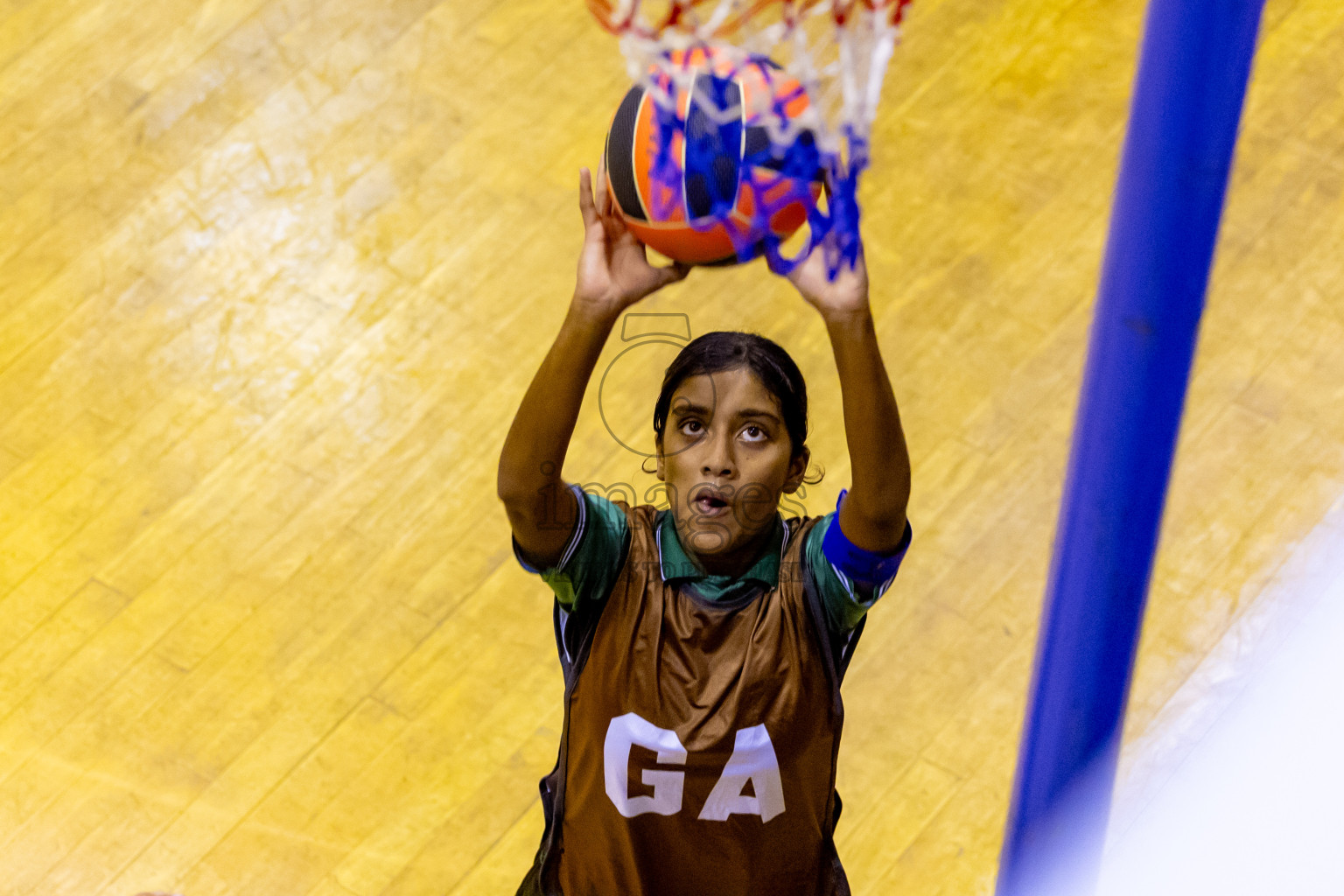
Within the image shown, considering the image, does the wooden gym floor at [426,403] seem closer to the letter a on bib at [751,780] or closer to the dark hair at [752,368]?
the letter a on bib at [751,780]

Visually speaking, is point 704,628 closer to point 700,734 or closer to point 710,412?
point 700,734

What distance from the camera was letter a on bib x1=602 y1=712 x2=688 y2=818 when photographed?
1.59 m

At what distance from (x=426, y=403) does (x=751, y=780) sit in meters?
1.71

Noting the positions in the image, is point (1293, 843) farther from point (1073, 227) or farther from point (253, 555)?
point (253, 555)

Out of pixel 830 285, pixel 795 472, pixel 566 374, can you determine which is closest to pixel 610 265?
pixel 566 374

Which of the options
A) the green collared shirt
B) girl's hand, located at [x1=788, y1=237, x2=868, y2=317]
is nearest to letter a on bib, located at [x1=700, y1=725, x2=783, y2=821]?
the green collared shirt

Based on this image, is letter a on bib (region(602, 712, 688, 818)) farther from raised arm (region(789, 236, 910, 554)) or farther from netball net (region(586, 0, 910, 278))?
netball net (region(586, 0, 910, 278))

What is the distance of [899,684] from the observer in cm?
280

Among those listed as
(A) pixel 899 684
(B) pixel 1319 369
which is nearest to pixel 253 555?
(A) pixel 899 684

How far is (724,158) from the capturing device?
1509 millimetres

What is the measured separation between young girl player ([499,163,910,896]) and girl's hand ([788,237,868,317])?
0.16m

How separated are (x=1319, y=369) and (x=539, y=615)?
69.7 inches

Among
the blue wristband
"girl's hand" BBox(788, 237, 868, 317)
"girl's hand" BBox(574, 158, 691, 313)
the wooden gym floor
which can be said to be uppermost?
"girl's hand" BBox(574, 158, 691, 313)

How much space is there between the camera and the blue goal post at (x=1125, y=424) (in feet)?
4.00
